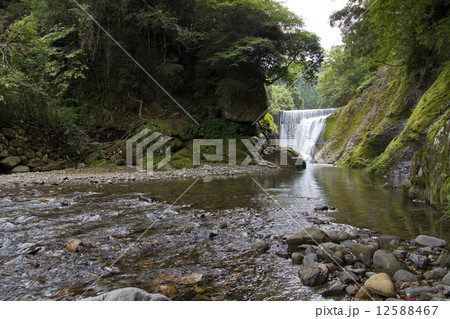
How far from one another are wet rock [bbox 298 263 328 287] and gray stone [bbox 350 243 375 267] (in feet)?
1.70

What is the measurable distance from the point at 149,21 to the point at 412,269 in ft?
48.7

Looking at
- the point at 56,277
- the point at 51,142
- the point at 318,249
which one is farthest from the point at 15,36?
the point at 318,249

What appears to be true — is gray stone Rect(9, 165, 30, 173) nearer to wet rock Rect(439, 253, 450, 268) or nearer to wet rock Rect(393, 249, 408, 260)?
wet rock Rect(393, 249, 408, 260)

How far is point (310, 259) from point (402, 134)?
959 cm

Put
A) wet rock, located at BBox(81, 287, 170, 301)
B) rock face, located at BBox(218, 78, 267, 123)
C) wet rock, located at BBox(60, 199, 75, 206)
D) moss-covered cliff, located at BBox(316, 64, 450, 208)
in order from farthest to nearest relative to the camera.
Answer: rock face, located at BBox(218, 78, 267, 123), wet rock, located at BBox(60, 199, 75, 206), moss-covered cliff, located at BBox(316, 64, 450, 208), wet rock, located at BBox(81, 287, 170, 301)

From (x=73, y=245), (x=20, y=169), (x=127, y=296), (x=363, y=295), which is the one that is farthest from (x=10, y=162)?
(x=363, y=295)

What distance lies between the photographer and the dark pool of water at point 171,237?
2125 mm

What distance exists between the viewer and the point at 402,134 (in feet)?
32.8

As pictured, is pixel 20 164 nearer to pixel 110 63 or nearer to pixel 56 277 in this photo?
pixel 110 63

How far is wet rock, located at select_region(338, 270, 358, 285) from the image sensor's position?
7.03ft

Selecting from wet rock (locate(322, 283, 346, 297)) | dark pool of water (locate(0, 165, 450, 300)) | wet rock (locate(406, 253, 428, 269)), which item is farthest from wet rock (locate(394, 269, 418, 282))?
dark pool of water (locate(0, 165, 450, 300))

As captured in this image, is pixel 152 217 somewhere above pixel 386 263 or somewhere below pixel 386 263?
below

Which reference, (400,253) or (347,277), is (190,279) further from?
(400,253)

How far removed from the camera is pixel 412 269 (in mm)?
2334
